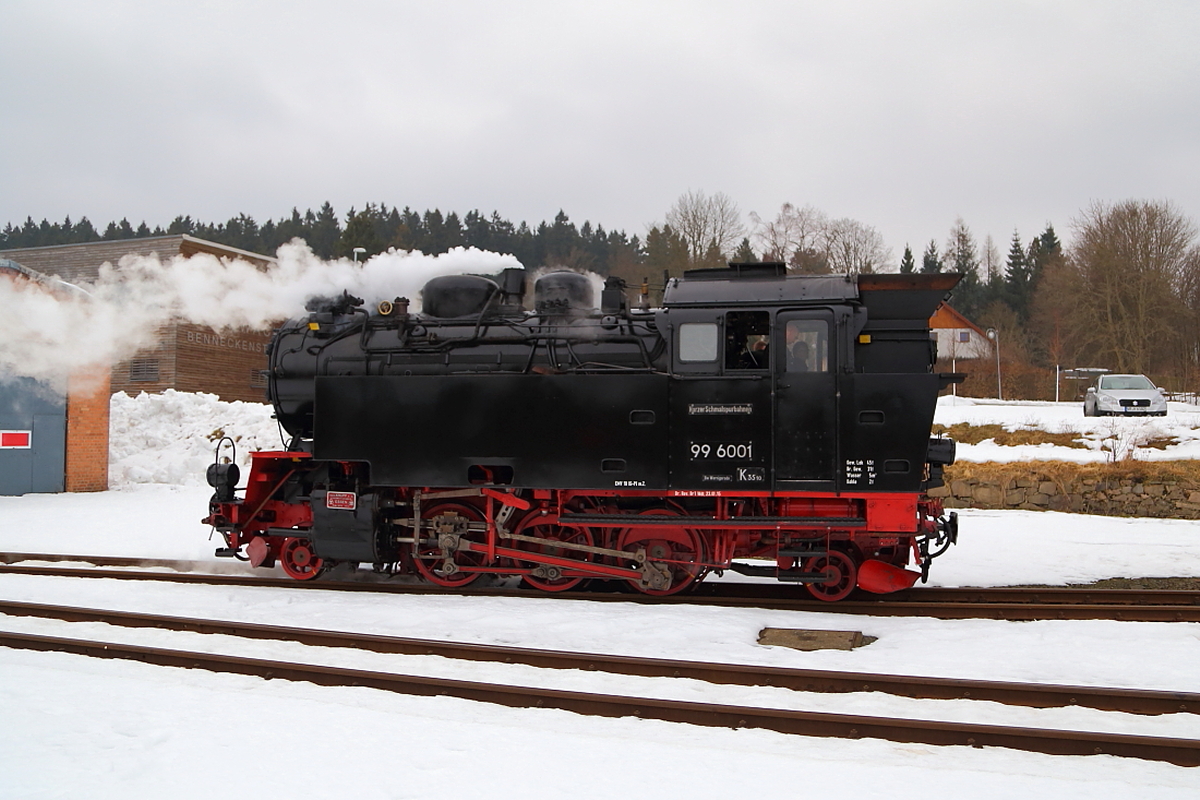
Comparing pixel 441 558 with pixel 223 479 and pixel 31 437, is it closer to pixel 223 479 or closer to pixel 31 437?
pixel 223 479

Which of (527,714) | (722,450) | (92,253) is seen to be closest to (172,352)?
(92,253)

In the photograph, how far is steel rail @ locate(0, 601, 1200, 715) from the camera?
17.3 ft

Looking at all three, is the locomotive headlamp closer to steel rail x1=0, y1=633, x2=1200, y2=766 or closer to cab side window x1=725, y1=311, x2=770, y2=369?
steel rail x1=0, y1=633, x2=1200, y2=766

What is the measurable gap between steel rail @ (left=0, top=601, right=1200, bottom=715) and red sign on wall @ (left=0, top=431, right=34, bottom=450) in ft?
38.8

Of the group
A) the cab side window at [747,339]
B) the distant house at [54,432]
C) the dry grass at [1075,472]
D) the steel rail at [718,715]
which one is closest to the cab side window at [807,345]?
the cab side window at [747,339]

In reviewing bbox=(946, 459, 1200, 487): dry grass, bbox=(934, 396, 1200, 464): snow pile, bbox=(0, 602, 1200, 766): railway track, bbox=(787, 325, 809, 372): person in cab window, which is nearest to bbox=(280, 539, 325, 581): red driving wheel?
bbox=(0, 602, 1200, 766): railway track

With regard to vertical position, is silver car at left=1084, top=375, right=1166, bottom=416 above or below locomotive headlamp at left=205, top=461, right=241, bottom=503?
above

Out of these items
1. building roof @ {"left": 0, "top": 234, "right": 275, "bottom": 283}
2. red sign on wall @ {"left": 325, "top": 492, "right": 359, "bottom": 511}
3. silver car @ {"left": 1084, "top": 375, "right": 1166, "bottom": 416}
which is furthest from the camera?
silver car @ {"left": 1084, "top": 375, "right": 1166, "bottom": 416}

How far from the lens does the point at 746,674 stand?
5.82m

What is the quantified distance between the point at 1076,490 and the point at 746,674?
1251 centimetres

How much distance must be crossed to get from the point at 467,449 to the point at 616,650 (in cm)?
275

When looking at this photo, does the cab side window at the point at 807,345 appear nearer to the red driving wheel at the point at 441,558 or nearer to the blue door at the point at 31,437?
the red driving wheel at the point at 441,558

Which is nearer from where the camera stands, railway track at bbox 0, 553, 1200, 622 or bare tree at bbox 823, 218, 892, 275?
railway track at bbox 0, 553, 1200, 622

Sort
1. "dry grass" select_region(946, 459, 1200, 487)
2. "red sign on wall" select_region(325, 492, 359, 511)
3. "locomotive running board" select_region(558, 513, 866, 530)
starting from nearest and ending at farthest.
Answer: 1. "locomotive running board" select_region(558, 513, 866, 530)
2. "red sign on wall" select_region(325, 492, 359, 511)
3. "dry grass" select_region(946, 459, 1200, 487)
